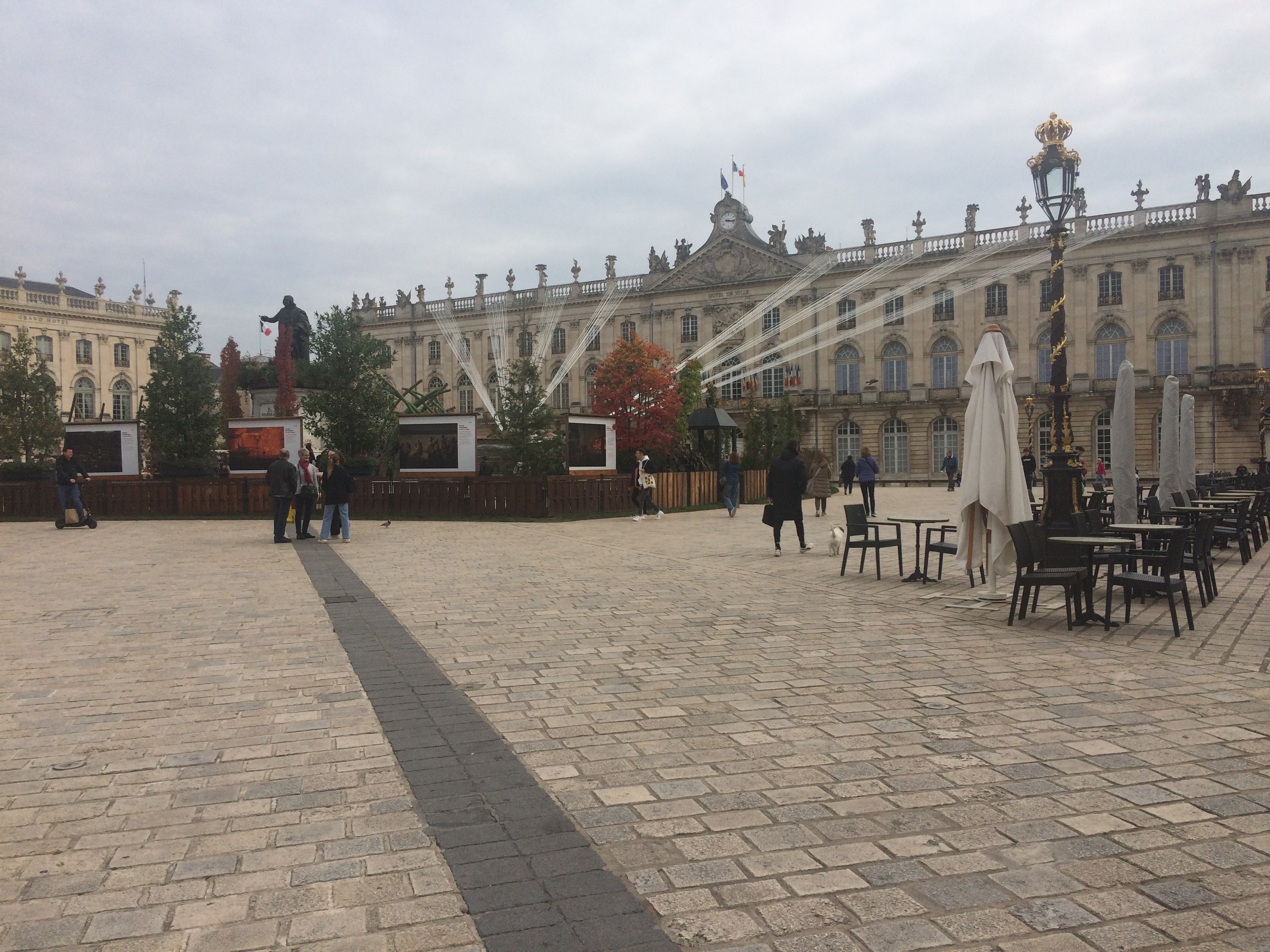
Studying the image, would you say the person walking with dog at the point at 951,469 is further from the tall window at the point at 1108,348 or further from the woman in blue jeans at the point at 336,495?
the woman in blue jeans at the point at 336,495

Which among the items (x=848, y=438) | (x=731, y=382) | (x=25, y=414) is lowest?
(x=848, y=438)

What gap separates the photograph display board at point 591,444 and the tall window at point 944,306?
32344 millimetres

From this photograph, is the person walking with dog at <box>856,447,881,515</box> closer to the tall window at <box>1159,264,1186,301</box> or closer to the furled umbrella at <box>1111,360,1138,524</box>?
the furled umbrella at <box>1111,360,1138,524</box>

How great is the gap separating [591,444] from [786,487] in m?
11.9

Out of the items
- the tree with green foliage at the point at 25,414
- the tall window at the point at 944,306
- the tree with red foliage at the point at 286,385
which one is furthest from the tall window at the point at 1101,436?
the tree with green foliage at the point at 25,414

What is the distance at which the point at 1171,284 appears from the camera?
46656 mm

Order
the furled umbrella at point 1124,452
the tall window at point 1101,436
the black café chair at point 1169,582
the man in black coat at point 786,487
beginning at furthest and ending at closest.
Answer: the tall window at point 1101,436, the man in black coat at point 786,487, the furled umbrella at point 1124,452, the black café chair at point 1169,582

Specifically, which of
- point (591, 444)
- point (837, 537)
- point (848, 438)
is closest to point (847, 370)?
point (848, 438)

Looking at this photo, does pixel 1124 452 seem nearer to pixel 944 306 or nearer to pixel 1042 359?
pixel 1042 359

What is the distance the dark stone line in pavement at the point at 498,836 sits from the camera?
2783 millimetres

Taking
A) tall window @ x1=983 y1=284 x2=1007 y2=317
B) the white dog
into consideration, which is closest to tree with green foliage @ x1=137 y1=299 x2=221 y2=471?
the white dog

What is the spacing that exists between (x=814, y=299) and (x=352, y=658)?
5149 cm

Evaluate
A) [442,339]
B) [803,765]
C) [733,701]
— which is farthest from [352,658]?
[442,339]

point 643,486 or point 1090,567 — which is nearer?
point 1090,567
